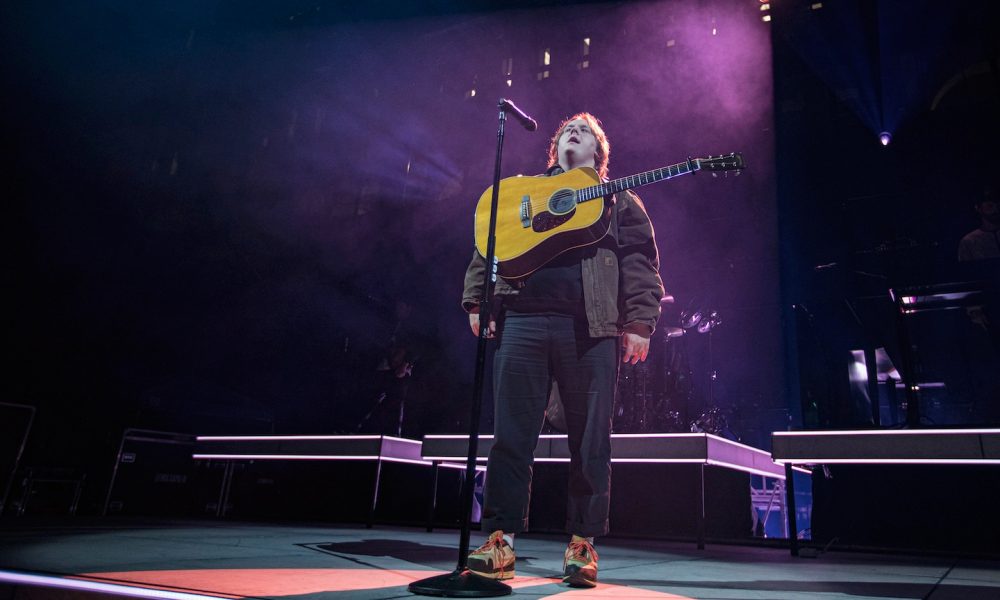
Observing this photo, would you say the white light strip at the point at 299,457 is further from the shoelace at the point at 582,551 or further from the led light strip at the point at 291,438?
the shoelace at the point at 582,551

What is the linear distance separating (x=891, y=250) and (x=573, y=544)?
11.3 feet

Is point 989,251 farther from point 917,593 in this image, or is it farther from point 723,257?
point 917,593

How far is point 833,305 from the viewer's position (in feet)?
17.2

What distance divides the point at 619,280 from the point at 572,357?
37 cm

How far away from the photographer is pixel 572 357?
6.29 feet

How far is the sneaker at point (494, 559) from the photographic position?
5.38ft

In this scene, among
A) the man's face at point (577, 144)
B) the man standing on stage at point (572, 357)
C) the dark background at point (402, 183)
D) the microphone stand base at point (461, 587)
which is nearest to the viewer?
the microphone stand base at point (461, 587)

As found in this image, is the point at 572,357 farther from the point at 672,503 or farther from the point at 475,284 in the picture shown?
the point at 672,503

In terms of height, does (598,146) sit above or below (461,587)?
above

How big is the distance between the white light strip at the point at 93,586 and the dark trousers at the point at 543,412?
0.87 meters

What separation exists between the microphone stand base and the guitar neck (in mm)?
1271

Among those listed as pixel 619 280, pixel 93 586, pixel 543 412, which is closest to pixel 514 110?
pixel 619 280

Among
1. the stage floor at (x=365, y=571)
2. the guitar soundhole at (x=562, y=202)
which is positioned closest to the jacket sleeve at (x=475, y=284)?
the guitar soundhole at (x=562, y=202)

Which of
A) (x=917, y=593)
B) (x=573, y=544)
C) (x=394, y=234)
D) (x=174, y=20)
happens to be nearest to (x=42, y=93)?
(x=174, y=20)
